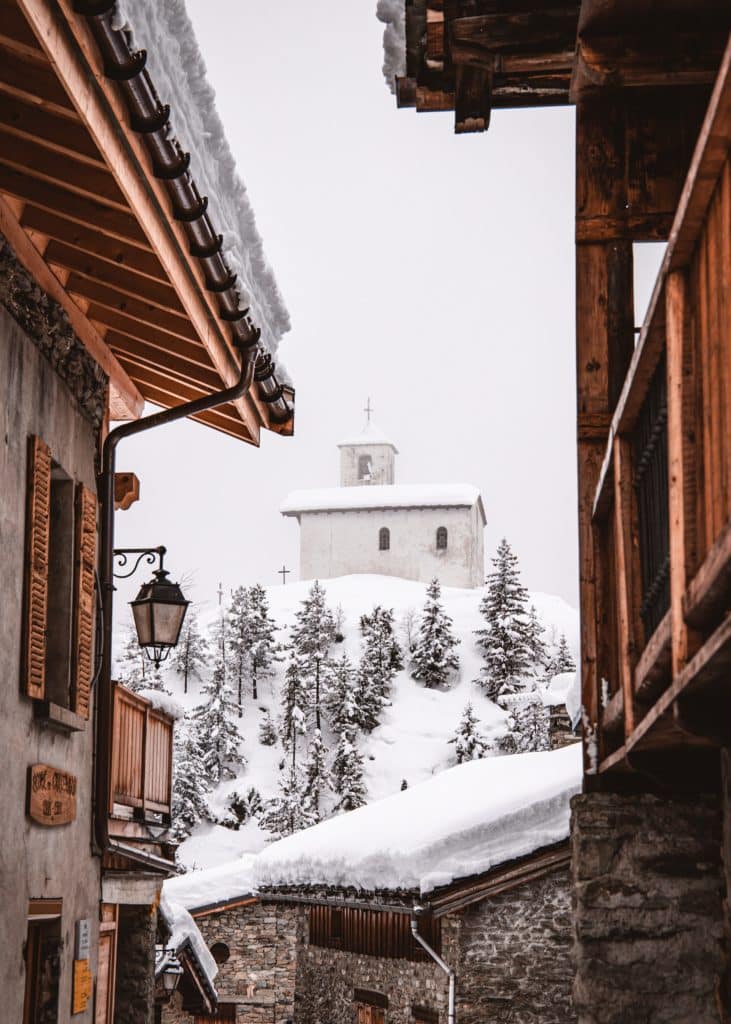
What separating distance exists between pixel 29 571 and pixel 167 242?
1765mm

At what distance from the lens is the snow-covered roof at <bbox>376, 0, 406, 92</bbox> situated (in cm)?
689

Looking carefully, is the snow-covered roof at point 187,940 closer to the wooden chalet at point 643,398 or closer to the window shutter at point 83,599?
the window shutter at point 83,599

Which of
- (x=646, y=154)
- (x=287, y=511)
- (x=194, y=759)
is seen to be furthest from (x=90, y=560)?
→ (x=287, y=511)

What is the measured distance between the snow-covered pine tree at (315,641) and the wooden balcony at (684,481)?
63.2 m

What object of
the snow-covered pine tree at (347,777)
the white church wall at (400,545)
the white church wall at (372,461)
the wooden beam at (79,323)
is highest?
the white church wall at (372,461)

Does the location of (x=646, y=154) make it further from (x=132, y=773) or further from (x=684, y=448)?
(x=132, y=773)

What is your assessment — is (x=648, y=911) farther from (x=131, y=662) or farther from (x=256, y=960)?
(x=131, y=662)

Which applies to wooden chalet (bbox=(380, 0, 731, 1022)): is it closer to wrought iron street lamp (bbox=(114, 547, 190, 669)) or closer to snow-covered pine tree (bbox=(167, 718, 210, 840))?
wrought iron street lamp (bbox=(114, 547, 190, 669))

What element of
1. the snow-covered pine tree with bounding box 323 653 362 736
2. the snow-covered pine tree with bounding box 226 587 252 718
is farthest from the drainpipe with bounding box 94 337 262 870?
the snow-covered pine tree with bounding box 226 587 252 718

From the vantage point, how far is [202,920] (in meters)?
27.8

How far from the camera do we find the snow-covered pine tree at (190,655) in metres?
71.6

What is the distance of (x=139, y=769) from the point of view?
10234 millimetres

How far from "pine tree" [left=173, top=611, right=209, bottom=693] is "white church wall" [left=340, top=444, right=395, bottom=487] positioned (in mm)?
23824

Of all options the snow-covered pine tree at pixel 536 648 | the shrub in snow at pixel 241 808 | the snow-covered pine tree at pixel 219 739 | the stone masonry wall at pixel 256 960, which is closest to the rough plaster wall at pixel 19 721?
the stone masonry wall at pixel 256 960
